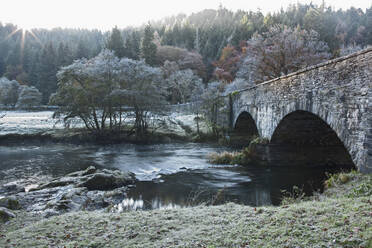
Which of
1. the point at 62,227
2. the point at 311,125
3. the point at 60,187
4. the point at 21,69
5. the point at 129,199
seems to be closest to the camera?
the point at 62,227

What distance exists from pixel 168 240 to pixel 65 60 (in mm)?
70938

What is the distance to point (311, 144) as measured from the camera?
1571 centimetres

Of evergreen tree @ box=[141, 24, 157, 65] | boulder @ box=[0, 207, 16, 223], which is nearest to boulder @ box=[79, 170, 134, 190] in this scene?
boulder @ box=[0, 207, 16, 223]

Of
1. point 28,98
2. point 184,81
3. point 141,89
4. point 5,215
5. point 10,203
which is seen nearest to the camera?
point 5,215

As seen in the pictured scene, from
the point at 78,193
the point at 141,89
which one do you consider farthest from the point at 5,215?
the point at 141,89

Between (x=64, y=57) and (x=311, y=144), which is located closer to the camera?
(x=311, y=144)

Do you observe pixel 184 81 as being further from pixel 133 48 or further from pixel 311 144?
pixel 311 144

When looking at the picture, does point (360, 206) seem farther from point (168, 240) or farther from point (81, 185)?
point (81, 185)

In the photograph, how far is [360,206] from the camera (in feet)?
17.2

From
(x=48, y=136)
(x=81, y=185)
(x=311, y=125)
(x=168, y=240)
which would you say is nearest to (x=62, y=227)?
(x=168, y=240)

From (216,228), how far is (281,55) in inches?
1092

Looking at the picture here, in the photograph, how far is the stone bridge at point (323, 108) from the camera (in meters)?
7.91

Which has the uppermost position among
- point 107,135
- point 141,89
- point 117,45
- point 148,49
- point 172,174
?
point 117,45

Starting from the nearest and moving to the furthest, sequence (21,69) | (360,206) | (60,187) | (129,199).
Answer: (360,206), (129,199), (60,187), (21,69)
